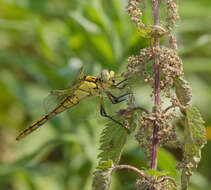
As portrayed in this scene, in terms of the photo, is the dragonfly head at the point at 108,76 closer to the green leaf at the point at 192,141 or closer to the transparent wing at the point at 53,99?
the transparent wing at the point at 53,99

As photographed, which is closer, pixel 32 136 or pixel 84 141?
pixel 84 141

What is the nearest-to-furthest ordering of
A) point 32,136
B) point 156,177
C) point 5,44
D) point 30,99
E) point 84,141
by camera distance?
point 156,177 < point 84,141 < point 30,99 < point 32,136 < point 5,44

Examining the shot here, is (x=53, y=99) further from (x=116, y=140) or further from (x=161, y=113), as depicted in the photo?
(x=161, y=113)

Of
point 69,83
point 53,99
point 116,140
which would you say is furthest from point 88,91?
point 69,83

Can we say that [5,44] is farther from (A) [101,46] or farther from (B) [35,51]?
(A) [101,46]

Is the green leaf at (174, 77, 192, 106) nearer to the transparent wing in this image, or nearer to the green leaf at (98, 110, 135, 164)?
the green leaf at (98, 110, 135, 164)

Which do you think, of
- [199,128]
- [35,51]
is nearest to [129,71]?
[199,128]
